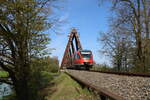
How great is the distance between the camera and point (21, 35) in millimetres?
7805

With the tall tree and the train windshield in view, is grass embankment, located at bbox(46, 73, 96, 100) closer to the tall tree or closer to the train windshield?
the tall tree

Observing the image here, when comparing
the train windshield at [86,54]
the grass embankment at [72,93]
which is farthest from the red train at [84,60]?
the grass embankment at [72,93]

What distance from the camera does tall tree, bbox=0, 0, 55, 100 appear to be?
7307 millimetres

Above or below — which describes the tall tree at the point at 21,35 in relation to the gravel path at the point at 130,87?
above

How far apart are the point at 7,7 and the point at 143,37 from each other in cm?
1279

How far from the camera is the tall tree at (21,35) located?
24.0 ft

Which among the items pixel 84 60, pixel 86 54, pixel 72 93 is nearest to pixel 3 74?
pixel 72 93

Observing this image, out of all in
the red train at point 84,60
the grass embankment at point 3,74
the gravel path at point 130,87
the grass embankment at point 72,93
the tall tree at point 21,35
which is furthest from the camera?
the red train at point 84,60

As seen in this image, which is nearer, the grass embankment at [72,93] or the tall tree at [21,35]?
the grass embankment at [72,93]

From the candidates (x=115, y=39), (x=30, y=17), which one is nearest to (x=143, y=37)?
(x=115, y=39)

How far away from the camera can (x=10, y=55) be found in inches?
333

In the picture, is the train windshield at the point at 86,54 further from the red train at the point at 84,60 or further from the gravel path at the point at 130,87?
the gravel path at the point at 130,87

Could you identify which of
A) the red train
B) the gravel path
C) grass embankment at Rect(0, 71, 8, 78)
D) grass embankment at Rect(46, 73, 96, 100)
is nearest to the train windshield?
the red train

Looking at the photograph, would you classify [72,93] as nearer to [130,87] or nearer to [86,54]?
[130,87]
